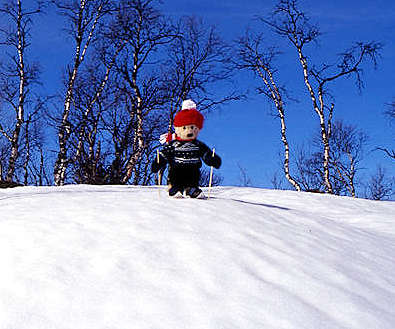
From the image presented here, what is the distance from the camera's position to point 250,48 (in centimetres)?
1467

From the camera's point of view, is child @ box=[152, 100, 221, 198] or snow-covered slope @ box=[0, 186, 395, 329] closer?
snow-covered slope @ box=[0, 186, 395, 329]

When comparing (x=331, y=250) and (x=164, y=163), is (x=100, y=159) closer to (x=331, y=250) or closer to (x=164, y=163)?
(x=164, y=163)

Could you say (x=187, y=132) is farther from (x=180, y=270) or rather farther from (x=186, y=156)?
(x=180, y=270)

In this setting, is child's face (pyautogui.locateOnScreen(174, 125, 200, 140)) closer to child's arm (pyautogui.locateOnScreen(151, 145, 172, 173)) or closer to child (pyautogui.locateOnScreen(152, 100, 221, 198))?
child (pyautogui.locateOnScreen(152, 100, 221, 198))

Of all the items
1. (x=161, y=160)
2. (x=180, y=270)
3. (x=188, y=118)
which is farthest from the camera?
(x=161, y=160)

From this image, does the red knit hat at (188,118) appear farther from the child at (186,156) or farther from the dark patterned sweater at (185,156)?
the dark patterned sweater at (185,156)

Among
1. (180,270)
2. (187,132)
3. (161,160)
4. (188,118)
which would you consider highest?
(188,118)

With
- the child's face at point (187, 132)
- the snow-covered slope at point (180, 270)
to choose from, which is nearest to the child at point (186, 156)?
the child's face at point (187, 132)

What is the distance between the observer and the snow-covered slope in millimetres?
2291

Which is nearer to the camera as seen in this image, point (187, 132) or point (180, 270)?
point (180, 270)

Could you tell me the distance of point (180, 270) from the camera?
2.74m

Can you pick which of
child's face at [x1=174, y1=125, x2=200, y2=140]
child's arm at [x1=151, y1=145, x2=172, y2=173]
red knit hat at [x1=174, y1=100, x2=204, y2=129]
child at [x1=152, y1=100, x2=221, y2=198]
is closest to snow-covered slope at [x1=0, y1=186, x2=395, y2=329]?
child at [x1=152, y1=100, x2=221, y2=198]

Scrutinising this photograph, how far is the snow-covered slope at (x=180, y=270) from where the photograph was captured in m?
2.29

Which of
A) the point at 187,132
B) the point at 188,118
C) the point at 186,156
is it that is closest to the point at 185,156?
the point at 186,156
